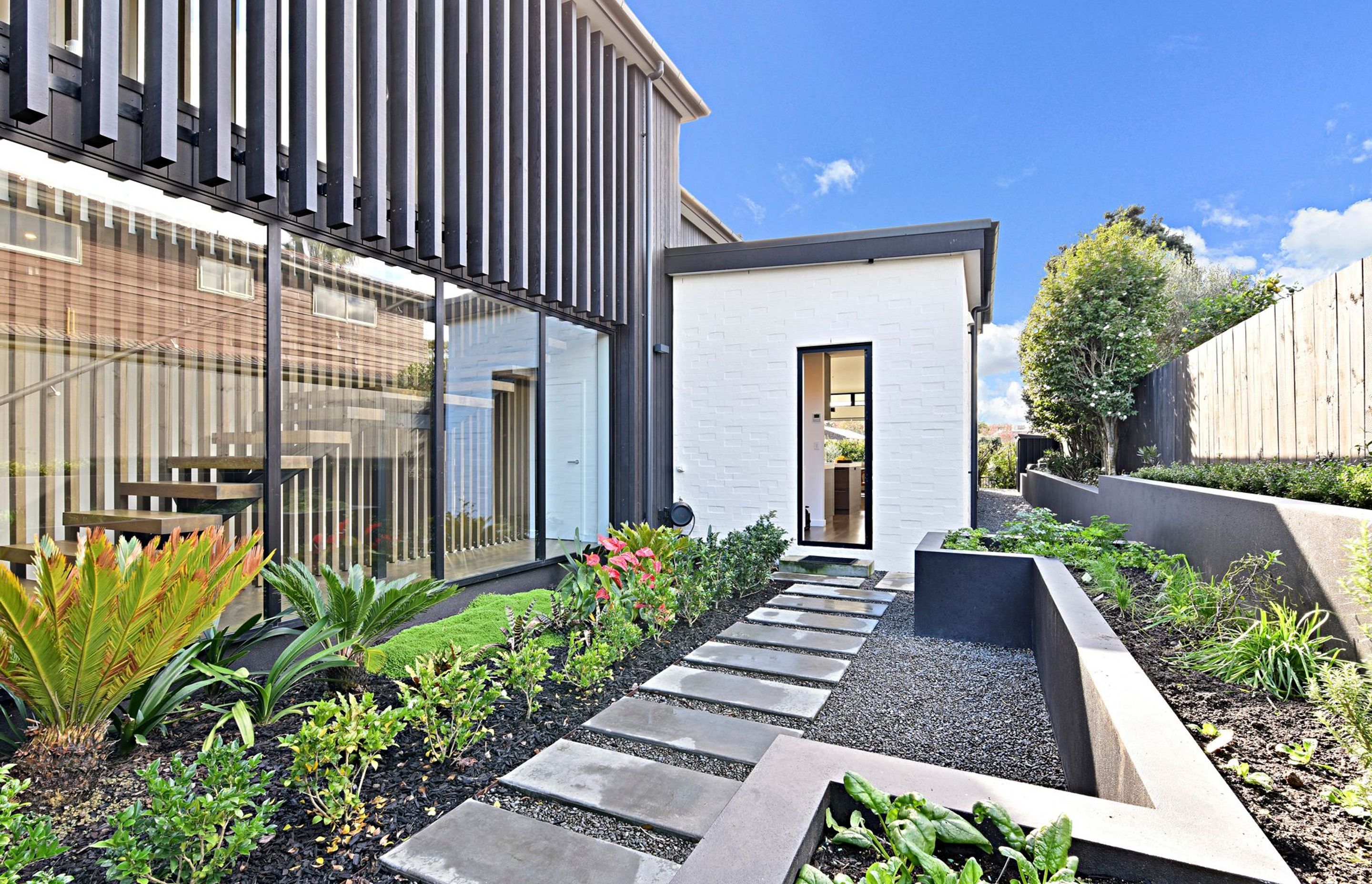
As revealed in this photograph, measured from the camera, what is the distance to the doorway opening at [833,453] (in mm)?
6129

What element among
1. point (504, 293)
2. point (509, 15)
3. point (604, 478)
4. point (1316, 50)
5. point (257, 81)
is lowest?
point (604, 478)

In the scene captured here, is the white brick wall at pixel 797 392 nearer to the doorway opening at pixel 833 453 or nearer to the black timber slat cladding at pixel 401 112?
the doorway opening at pixel 833 453

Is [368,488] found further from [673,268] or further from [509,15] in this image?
[673,268]

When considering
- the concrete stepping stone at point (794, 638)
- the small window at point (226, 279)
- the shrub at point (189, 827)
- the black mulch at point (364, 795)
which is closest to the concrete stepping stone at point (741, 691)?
the black mulch at point (364, 795)

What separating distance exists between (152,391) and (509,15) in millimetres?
3476

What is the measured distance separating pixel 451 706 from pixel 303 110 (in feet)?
9.26

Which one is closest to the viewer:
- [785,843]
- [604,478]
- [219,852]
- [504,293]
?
[785,843]

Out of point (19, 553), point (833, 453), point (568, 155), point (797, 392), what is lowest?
point (19, 553)

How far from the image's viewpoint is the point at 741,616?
4.43 metres

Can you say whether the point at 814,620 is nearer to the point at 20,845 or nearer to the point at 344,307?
the point at 344,307

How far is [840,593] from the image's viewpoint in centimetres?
504

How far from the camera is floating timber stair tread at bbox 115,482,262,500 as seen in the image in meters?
Result: 2.83

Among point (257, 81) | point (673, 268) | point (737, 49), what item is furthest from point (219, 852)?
point (737, 49)

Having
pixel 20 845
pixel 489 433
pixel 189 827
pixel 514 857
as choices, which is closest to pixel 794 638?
pixel 514 857
